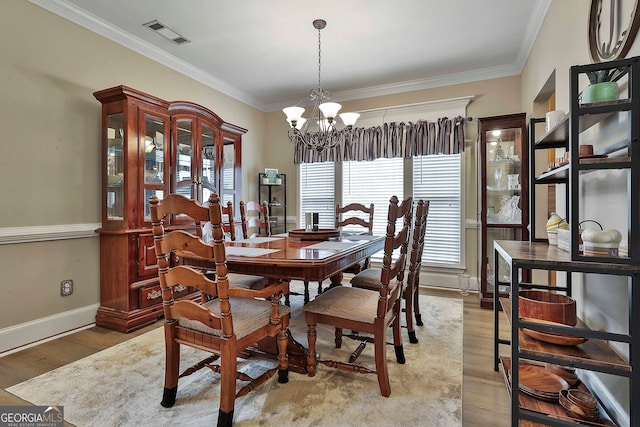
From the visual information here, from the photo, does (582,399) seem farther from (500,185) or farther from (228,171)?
(228,171)

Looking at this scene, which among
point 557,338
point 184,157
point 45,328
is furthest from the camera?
point 184,157

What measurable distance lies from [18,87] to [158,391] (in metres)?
2.47

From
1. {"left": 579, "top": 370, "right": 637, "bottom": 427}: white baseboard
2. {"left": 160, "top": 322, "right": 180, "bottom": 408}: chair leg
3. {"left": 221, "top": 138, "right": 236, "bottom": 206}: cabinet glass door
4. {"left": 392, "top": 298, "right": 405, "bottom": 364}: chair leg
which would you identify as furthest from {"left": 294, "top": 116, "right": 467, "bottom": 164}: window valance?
{"left": 579, "top": 370, "right": 637, "bottom": 427}: white baseboard

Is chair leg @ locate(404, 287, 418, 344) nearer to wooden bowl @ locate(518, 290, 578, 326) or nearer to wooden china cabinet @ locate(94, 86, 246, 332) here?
wooden bowl @ locate(518, 290, 578, 326)

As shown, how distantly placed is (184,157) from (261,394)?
2522mm

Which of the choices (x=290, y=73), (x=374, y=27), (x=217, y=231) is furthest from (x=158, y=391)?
(x=290, y=73)

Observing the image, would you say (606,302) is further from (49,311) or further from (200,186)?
(49,311)

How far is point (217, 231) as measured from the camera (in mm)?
1367

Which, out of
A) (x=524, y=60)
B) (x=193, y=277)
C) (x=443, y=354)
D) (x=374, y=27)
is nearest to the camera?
(x=193, y=277)

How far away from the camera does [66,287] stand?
2.72 meters

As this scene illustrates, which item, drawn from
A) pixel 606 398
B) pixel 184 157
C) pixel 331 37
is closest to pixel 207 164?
pixel 184 157

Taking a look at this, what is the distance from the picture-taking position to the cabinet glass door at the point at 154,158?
2965mm

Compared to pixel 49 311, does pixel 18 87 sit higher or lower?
higher

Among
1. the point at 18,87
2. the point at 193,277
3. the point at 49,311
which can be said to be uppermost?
the point at 18,87
